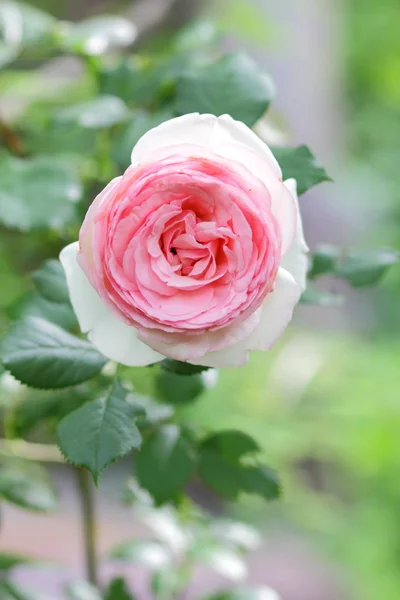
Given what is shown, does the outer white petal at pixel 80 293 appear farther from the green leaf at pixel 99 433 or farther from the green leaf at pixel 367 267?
the green leaf at pixel 367 267

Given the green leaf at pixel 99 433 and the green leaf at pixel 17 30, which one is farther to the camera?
the green leaf at pixel 17 30

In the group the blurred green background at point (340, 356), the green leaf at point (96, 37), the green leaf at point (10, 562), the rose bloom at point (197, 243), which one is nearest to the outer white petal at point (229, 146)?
the rose bloom at point (197, 243)

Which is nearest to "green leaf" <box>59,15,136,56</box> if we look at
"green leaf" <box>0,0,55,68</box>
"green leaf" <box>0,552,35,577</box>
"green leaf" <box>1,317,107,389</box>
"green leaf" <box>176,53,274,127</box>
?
"green leaf" <box>0,0,55,68</box>

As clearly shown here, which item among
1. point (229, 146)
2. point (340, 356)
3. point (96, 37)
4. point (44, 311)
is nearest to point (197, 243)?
point (229, 146)

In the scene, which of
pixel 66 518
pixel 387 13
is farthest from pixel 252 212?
pixel 387 13

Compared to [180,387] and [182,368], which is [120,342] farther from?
[180,387]
